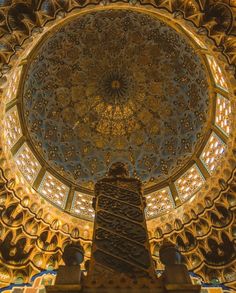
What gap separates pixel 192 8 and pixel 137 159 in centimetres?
682

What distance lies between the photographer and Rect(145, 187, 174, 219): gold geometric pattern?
10.7 m

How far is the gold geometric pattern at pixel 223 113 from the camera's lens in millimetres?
9447

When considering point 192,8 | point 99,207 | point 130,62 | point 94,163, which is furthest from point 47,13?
point 94,163

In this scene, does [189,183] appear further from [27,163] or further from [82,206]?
[27,163]

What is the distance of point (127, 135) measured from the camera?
13.7 metres

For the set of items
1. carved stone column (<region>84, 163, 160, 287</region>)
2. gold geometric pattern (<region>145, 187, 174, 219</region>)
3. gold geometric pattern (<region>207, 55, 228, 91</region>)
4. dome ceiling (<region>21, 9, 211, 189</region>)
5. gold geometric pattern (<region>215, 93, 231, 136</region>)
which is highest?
dome ceiling (<region>21, 9, 211, 189</region>)

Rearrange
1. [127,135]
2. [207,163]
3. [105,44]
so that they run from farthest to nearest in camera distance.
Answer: [127,135] < [105,44] < [207,163]

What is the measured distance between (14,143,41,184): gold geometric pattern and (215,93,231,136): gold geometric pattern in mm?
6485

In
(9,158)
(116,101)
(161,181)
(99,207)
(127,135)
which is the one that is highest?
(116,101)

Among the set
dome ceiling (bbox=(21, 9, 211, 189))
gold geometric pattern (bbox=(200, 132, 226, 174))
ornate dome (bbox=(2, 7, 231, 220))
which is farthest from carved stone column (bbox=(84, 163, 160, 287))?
dome ceiling (bbox=(21, 9, 211, 189))

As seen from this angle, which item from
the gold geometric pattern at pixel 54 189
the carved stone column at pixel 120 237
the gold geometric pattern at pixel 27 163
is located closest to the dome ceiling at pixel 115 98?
the gold geometric pattern at pixel 27 163

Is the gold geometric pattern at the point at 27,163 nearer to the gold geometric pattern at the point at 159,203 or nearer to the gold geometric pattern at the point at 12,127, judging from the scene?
the gold geometric pattern at the point at 12,127

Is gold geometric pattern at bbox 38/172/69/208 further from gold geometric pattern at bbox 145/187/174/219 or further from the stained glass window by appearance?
gold geometric pattern at bbox 145/187/174/219

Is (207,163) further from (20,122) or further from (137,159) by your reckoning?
(20,122)
